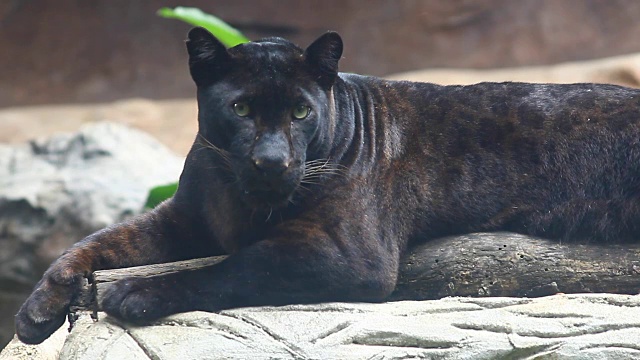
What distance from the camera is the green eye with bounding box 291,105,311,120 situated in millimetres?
3197

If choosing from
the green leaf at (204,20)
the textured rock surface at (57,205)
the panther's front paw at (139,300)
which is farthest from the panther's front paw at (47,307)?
the textured rock surface at (57,205)

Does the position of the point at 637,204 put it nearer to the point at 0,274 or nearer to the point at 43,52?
A: the point at 0,274

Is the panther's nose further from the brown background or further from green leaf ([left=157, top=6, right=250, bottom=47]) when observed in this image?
the brown background

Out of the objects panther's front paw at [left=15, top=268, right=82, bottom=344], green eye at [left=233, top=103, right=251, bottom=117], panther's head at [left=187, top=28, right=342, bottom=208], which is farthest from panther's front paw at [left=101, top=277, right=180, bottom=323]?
green eye at [left=233, top=103, right=251, bottom=117]

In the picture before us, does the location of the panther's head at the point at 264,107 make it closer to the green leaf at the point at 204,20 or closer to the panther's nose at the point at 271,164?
the panther's nose at the point at 271,164

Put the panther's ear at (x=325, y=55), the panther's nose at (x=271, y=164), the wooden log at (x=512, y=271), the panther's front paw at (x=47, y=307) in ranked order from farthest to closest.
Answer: the wooden log at (x=512, y=271), the panther's ear at (x=325, y=55), the panther's front paw at (x=47, y=307), the panther's nose at (x=271, y=164)

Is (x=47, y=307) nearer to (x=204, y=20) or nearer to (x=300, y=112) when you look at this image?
(x=300, y=112)

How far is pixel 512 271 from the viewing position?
3.43 m

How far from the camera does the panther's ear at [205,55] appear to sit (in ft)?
10.4

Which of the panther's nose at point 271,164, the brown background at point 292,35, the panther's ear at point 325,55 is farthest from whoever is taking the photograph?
the brown background at point 292,35

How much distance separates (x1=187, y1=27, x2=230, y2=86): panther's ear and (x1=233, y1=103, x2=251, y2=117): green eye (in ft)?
0.55

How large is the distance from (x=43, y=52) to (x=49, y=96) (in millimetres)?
424

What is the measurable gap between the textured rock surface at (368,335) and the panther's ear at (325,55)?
862mm

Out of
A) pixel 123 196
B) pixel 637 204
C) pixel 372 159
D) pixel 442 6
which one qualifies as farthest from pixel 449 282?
pixel 442 6
